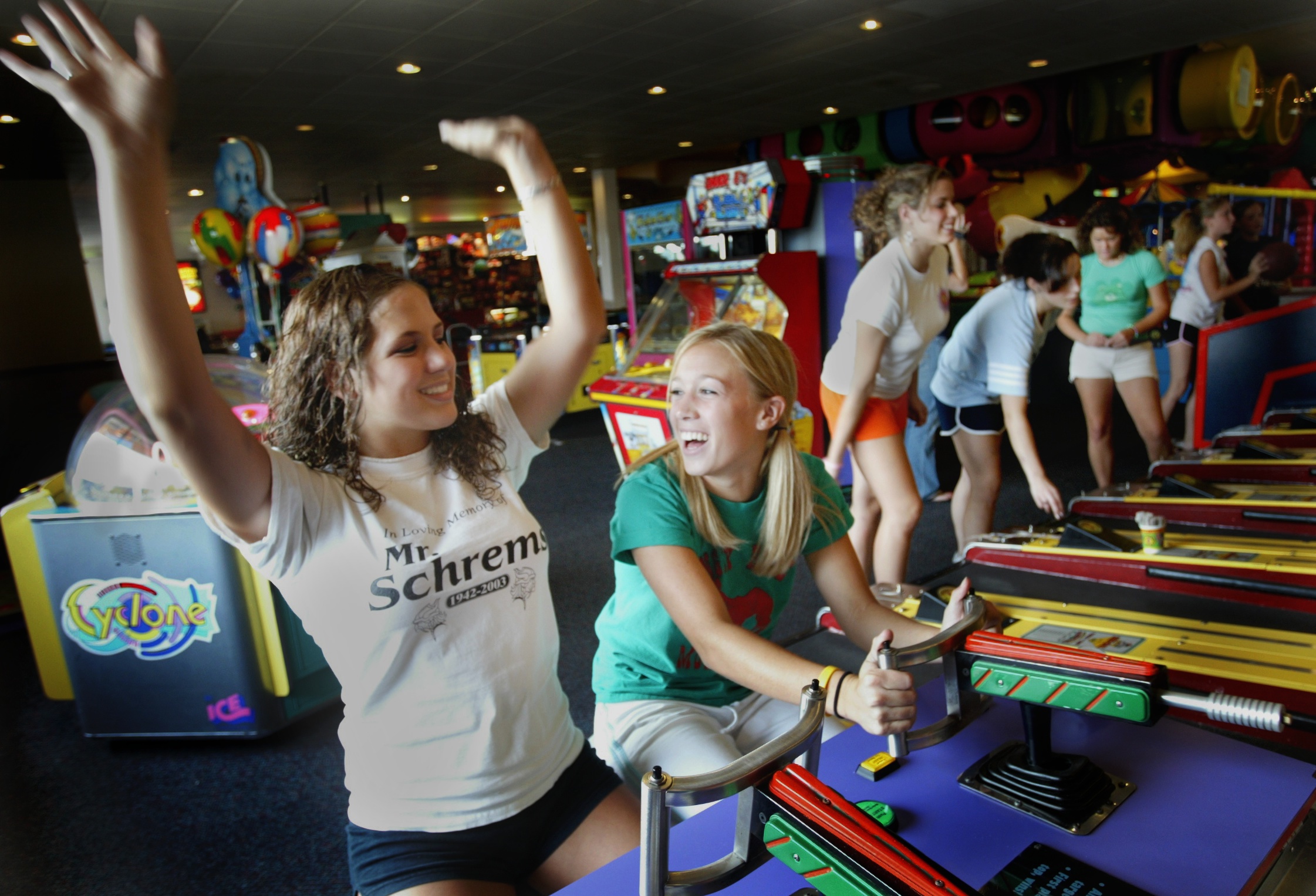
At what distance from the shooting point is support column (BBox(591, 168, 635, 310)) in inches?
533

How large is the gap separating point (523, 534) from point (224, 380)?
1904 millimetres

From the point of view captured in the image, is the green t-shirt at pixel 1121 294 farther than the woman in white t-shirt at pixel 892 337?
Yes

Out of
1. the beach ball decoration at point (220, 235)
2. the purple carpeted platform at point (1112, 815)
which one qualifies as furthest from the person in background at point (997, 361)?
the beach ball decoration at point (220, 235)

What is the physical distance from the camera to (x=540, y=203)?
56.9 inches

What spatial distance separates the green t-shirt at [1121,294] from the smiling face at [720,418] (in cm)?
314

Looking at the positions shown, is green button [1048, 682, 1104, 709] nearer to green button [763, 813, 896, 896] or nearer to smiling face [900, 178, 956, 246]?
green button [763, 813, 896, 896]

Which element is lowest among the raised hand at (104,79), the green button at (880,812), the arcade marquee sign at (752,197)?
the green button at (880,812)

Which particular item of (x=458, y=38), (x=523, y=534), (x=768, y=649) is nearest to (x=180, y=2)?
(x=458, y=38)

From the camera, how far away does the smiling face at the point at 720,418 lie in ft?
4.82

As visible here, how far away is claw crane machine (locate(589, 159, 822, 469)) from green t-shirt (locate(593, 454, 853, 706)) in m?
2.84

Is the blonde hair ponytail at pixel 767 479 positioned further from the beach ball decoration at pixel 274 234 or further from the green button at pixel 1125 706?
the beach ball decoration at pixel 274 234

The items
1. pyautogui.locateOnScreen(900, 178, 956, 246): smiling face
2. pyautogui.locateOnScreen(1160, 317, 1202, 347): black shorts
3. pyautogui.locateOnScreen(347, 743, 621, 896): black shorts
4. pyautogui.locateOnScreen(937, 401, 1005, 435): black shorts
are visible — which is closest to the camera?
pyautogui.locateOnScreen(347, 743, 621, 896): black shorts

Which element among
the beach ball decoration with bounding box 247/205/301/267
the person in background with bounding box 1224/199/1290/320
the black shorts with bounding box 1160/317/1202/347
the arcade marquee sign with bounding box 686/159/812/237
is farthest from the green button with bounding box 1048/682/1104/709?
the person in background with bounding box 1224/199/1290/320

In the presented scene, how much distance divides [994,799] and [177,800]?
2321 mm
